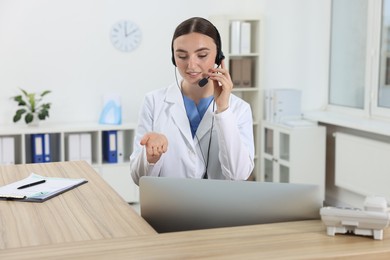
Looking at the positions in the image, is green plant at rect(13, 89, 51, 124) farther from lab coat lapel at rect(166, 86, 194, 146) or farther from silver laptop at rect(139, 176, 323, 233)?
silver laptop at rect(139, 176, 323, 233)

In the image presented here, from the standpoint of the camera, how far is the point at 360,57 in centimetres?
523

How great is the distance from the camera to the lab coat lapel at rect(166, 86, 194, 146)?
2.35 meters

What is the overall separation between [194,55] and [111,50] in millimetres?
3516

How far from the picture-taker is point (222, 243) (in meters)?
1.58

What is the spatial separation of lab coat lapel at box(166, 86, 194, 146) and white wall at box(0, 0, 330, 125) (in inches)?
129

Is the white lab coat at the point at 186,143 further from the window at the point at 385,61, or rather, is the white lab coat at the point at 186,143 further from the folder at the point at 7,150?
the folder at the point at 7,150

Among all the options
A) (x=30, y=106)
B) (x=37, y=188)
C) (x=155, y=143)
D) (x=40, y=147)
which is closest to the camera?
(x=155, y=143)

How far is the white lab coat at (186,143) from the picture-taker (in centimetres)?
223

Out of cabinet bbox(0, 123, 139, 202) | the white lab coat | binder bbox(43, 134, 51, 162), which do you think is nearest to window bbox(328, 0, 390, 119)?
cabinet bbox(0, 123, 139, 202)

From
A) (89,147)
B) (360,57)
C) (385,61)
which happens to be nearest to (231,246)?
(385,61)

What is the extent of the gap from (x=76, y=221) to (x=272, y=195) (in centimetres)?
71

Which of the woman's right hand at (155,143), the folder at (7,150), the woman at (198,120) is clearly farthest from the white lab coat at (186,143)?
the folder at (7,150)

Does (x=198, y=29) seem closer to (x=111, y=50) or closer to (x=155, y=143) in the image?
(x=155, y=143)

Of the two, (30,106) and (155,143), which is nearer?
(155,143)
